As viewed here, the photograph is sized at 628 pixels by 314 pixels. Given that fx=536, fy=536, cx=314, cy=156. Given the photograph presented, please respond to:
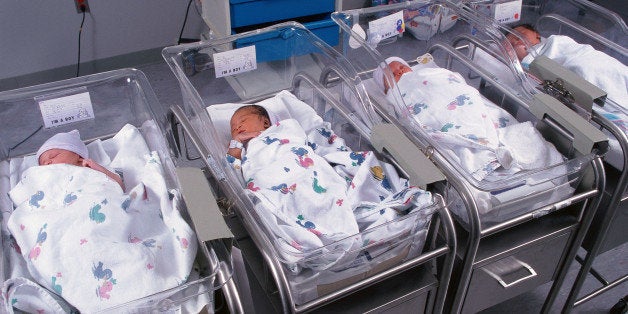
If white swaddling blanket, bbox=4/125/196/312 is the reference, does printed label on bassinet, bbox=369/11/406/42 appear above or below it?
above

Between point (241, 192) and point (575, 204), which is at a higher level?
point (241, 192)

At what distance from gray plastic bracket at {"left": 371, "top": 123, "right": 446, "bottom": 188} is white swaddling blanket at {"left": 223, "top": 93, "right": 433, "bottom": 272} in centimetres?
4

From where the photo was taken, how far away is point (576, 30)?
200cm

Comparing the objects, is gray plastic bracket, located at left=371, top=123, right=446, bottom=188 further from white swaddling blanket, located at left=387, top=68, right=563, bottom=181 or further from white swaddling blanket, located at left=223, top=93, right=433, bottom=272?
white swaddling blanket, located at left=387, top=68, right=563, bottom=181

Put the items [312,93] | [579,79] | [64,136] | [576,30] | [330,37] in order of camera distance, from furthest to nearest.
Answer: [330,37], [576,30], [312,93], [579,79], [64,136]

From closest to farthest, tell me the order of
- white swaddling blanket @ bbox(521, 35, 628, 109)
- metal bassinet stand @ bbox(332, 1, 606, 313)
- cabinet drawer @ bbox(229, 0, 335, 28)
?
metal bassinet stand @ bbox(332, 1, 606, 313) → white swaddling blanket @ bbox(521, 35, 628, 109) → cabinet drawer @ bbox(229, 0, 335, 28)

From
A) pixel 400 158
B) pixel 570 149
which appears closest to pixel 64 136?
pixel 400 158

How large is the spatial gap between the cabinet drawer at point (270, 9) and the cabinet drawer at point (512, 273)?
1762 mm

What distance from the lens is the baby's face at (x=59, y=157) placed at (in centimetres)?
130

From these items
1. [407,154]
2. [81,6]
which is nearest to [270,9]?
[81,6]

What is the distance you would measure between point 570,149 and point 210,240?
3.28 ft

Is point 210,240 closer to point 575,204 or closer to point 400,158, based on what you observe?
point 400,158

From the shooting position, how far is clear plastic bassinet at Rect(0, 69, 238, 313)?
1013 mm

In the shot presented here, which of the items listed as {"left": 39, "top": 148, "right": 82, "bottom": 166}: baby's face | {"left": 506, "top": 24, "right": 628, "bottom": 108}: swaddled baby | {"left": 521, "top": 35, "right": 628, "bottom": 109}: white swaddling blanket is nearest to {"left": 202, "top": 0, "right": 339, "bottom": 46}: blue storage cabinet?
{"left": 506, "top": 24, "right": 628, "bottom": 108}: swaddled baby
